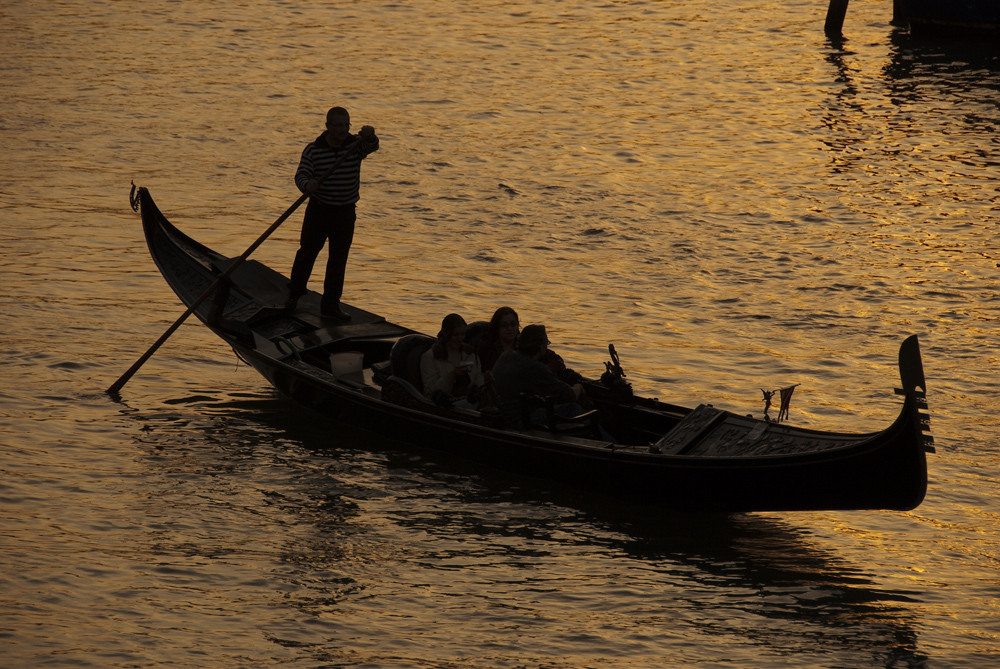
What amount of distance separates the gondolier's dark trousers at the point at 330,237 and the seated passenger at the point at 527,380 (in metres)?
2.28

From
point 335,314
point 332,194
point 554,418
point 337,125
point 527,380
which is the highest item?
point 337,125

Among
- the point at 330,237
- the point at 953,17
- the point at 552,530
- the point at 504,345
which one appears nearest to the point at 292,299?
the point at 330,237

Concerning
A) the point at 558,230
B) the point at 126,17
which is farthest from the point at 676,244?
the point at 126,17

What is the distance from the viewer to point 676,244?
49.2 feet

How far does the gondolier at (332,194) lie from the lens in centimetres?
1058

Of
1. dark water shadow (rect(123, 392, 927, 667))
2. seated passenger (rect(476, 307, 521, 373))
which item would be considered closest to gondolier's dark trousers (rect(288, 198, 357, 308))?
dark water shadow (rect(123, 392, 927, 667))

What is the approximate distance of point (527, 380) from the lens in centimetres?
893

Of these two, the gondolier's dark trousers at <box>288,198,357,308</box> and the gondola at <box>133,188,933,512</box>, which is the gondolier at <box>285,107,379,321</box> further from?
the gondola at <box>133,188,933,512</box>

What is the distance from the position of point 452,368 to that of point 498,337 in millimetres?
372

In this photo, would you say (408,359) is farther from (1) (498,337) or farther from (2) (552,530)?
(2) (552,530)

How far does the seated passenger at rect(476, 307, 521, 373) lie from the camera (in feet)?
30.5

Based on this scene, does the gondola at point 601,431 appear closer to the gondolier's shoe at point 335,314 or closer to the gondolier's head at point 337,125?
the gondolier's shoe at point 335,314

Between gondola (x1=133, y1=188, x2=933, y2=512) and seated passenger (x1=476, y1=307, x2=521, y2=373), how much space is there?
441 millimetres

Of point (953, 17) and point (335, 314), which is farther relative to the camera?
point (953, 17)
